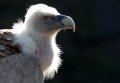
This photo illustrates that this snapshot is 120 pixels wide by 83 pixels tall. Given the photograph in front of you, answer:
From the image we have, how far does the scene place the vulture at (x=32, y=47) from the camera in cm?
480

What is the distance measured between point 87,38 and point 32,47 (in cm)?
907

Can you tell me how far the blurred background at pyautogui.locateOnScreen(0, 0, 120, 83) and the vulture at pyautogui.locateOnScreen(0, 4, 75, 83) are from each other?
7481 mm

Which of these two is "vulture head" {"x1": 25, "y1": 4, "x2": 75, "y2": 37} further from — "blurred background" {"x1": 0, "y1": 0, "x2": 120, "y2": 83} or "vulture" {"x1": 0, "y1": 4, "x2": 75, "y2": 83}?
"blurred background" {"x1": 0, "y1": 0, "x2": 120, "y2": 83}

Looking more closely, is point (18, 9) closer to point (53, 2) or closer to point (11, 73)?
point (53, 2)

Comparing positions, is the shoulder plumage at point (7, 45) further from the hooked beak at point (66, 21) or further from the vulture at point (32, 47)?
the hooked beak at point (66, 21)

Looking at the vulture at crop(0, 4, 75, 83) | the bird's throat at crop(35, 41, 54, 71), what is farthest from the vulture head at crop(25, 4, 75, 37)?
the bird's throat at crop(35, 41, 54, 71)

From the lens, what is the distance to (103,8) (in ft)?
48.5

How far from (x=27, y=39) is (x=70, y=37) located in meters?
8.89

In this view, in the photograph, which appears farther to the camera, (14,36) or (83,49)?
(83,49)

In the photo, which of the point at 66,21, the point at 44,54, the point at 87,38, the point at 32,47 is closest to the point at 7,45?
the point at 32,47

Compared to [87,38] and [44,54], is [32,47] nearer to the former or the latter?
[44,54]

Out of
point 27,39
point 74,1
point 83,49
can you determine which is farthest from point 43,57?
point 74,1

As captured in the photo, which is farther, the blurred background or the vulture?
the blurred background

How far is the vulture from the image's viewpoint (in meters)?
4.80
